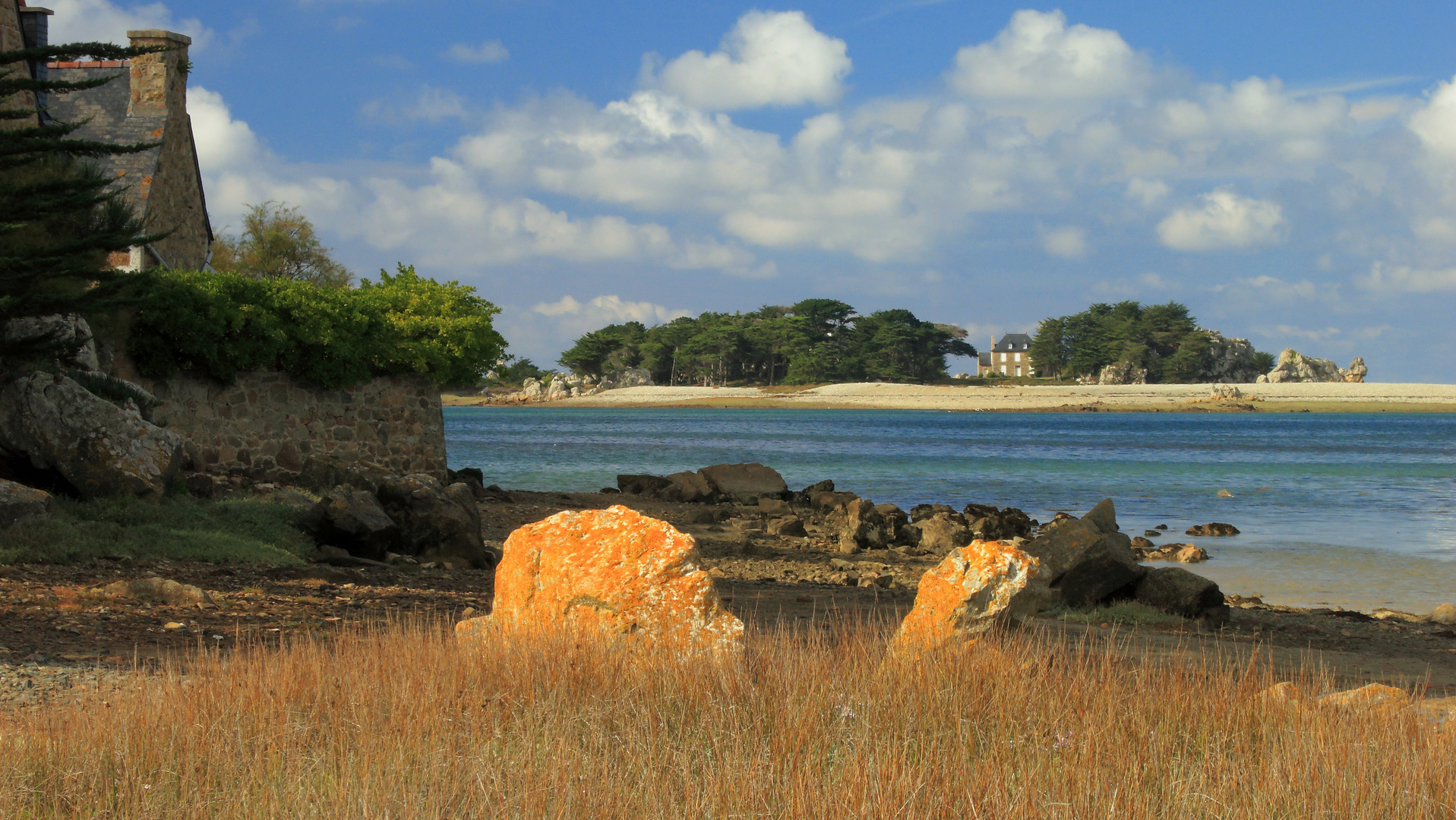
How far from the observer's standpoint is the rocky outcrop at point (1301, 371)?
139 meters

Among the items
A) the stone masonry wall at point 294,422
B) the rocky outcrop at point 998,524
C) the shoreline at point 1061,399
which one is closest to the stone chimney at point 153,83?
the stone masonry wall at point 294,422

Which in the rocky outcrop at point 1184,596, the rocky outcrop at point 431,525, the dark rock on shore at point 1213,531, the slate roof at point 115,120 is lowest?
the dark rock on shore at point 1213,531

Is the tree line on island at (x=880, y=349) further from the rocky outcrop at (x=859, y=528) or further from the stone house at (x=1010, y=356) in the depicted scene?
the rocky outcrop at (x=859, y=528)

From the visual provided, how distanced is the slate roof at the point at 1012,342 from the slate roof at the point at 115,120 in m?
160

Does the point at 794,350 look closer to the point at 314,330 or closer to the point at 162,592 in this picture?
the point at 314,330

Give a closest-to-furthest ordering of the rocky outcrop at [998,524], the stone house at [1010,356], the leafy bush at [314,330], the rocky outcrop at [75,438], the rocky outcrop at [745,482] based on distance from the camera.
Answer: the rocky outcrop at [75,438]
the leafy bush at [314,330]
the rocky outcrop at [998,524]
the rocky outcrop at [745,482]
the stone house at [1010,356]

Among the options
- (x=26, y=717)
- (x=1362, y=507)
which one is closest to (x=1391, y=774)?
(x=26, y=717)

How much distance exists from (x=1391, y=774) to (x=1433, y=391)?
5777 inches

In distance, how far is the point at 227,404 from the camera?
18016 mm

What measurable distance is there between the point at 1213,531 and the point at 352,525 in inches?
694

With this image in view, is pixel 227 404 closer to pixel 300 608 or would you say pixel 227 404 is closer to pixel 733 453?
pixel 300 608

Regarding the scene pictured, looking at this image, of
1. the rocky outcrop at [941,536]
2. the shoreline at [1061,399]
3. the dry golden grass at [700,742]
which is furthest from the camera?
the shoreline at [1061,399]

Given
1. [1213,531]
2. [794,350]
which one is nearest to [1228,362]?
[794,350]

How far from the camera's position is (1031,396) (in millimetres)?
115688
